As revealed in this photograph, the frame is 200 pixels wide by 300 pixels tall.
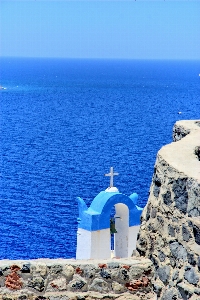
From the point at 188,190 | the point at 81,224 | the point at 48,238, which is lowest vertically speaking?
the point at 48,238

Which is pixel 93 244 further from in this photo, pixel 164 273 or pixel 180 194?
pixel 180 194

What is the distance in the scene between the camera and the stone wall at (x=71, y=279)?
4504 millimetres

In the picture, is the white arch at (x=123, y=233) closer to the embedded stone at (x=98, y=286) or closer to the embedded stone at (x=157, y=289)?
the embedded stone at (x=98, y=286)

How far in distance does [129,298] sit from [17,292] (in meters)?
0.67

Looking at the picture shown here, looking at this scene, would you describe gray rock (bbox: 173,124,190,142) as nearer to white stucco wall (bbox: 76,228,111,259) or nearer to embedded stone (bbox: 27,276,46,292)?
embedded stone (bbox: 27,276,46,292)

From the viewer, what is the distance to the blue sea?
84.1 ft

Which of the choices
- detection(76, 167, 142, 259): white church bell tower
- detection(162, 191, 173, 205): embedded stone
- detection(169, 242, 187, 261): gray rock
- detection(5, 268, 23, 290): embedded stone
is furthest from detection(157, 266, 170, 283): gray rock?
detection(76, 167, 142, 259): white church bell tower

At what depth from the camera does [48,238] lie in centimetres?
2453

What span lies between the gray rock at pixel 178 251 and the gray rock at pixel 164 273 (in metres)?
0.12

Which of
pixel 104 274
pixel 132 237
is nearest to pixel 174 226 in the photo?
pixel 104 274

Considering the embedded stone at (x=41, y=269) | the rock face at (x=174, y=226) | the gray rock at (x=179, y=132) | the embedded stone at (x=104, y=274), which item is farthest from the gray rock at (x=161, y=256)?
the gray rock at (x=179, y=132)

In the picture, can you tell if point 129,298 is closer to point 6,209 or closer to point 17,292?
point 17,292

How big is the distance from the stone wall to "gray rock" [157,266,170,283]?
0.90 feet

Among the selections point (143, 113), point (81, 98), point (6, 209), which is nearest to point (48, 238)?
point (6, 209)
